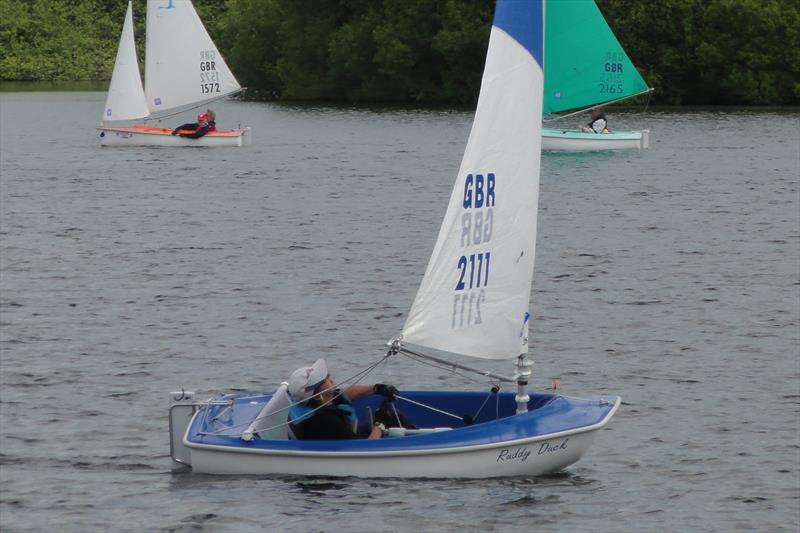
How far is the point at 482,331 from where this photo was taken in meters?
16.2

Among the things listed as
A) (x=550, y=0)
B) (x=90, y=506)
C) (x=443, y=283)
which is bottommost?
(x=90, y=506)

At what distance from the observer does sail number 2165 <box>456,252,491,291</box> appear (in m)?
16.0

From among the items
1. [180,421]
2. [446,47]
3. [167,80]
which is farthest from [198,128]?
[180,421]

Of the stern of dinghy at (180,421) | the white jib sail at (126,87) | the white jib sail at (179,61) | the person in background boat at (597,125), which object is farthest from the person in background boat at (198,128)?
the stern of dinghy at (180,421)

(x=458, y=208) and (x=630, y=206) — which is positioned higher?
(x=458, y=208)

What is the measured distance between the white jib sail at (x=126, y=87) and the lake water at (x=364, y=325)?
189 inches

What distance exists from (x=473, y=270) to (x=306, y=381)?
2.17 metres

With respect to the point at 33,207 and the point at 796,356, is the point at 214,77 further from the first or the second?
the point at 796,356

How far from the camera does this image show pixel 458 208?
52.2 ft

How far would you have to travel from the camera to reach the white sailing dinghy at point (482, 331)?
15.6 metres

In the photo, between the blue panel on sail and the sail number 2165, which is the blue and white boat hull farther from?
the blue panel on sail

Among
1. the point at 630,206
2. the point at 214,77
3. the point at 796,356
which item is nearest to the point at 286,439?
the point at 796,356

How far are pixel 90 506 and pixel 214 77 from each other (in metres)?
51.7

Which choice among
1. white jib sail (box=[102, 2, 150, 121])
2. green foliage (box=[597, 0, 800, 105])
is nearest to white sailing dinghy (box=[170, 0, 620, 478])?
white jib sail (box=[102, 2, 150, 121])
